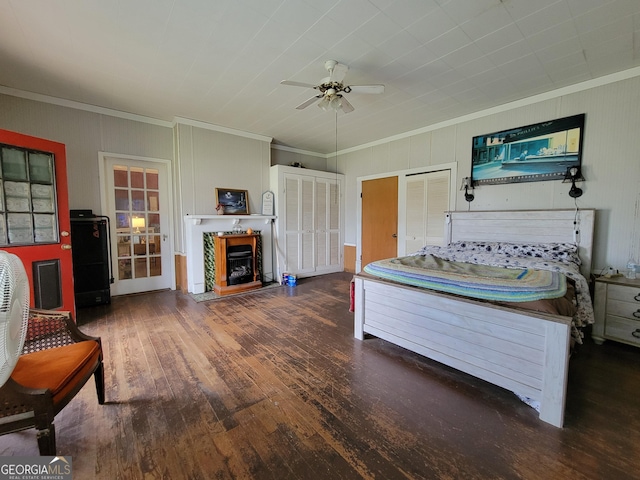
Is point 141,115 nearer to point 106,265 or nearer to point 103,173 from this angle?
point 103,173

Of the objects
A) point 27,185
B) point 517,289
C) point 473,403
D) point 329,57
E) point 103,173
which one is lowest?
point 473,403

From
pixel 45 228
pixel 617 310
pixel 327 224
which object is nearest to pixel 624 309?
pixel 617 310

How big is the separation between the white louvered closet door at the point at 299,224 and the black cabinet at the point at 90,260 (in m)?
2.72

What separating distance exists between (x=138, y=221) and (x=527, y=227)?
543 cm

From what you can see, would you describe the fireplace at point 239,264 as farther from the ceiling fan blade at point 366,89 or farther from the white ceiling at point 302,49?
the ceiling fan blade at point 366,89

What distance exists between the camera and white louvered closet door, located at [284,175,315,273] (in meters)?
5.22

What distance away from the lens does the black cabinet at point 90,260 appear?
11.6 feet

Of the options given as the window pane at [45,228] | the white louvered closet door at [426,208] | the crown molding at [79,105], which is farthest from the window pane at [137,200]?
the white louvered closet door at [426,208]

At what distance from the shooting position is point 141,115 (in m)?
4.08

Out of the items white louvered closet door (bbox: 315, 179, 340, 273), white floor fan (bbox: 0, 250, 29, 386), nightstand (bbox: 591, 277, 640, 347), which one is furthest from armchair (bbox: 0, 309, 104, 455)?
white louvered closet door (bbox: 315, 179, 340, 273)

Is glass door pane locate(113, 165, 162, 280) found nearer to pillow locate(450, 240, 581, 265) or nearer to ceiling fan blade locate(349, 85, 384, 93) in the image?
ceiling fan blade locate(349, 85, 384, 93)

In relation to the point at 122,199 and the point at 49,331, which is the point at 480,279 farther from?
the point at 122,199

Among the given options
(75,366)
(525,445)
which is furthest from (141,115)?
(525,445)

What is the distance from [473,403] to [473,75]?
309 cm
